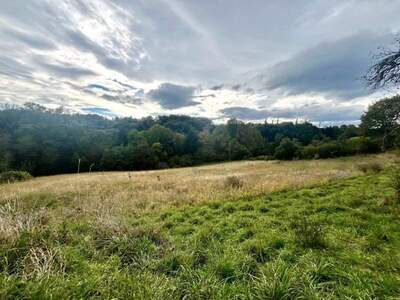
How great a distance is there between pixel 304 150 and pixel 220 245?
42919 mm

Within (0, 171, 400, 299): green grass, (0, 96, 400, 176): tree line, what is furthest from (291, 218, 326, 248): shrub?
(0, 96, 400, 176): tree line

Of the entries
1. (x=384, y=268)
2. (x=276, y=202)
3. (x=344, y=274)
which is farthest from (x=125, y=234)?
(x=276, y=202)

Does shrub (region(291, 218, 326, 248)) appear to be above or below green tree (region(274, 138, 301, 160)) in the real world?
above

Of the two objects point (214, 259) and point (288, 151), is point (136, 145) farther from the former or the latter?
point (214, 259)

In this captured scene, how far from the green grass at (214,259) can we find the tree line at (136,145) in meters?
31.8

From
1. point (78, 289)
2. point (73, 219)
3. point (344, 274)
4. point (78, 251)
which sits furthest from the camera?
point (73, 219)

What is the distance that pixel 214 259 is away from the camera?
12.5 ft

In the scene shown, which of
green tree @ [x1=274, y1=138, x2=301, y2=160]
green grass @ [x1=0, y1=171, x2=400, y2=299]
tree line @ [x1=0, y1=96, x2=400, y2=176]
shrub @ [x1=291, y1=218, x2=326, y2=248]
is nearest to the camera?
green grass @ [x1=0, y1=171, x2=400, y2=299]

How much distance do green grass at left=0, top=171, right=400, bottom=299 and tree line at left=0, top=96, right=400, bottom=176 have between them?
31795 mm

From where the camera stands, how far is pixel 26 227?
4.00 meters

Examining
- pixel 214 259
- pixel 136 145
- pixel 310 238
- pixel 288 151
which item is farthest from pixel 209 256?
pixel 136 145

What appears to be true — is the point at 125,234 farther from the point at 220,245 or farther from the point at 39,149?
the point at 39,149

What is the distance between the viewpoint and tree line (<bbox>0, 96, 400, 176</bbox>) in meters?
41.6

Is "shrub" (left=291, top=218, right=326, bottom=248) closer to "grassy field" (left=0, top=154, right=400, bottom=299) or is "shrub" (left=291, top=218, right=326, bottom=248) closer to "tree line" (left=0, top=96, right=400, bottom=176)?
"grassy field" (left=0, top=154, right=400, bottom=299)
